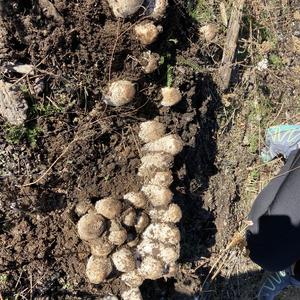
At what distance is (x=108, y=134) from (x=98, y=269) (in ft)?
2.47

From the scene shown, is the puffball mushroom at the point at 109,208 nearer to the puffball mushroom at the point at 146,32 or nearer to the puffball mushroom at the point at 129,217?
the puffball mushroom at the point at 129,217

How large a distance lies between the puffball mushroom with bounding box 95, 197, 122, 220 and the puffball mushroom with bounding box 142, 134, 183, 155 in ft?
1.31

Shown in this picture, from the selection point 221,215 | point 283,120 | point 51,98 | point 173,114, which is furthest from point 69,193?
point 283,120

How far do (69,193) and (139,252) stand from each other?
52 cm

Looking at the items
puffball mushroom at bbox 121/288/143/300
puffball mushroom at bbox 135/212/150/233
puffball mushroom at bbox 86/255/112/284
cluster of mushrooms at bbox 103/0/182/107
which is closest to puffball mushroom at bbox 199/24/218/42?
cluster of mushrooms at bbox 103/0/182/107

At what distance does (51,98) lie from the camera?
7.63 ft

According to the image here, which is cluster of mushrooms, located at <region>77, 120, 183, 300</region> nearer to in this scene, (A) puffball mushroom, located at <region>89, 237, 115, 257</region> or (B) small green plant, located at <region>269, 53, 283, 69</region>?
(A) puffball mushroom, located at <region>89, 237, 115, 257</region>

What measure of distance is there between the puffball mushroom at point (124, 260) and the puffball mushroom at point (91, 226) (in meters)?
0.17

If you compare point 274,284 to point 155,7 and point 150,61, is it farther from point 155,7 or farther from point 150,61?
point 155,7

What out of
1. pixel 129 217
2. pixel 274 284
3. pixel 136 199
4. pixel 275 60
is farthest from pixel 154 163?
pixel 274 284

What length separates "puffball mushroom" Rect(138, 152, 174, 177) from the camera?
8.16 feet

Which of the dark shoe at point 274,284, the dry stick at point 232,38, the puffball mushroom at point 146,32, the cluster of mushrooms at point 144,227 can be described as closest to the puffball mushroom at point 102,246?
the cluster of mushrooms at point 144,227

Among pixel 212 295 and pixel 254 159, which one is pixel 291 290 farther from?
pixel 254 159

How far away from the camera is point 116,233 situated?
2.31 meters
